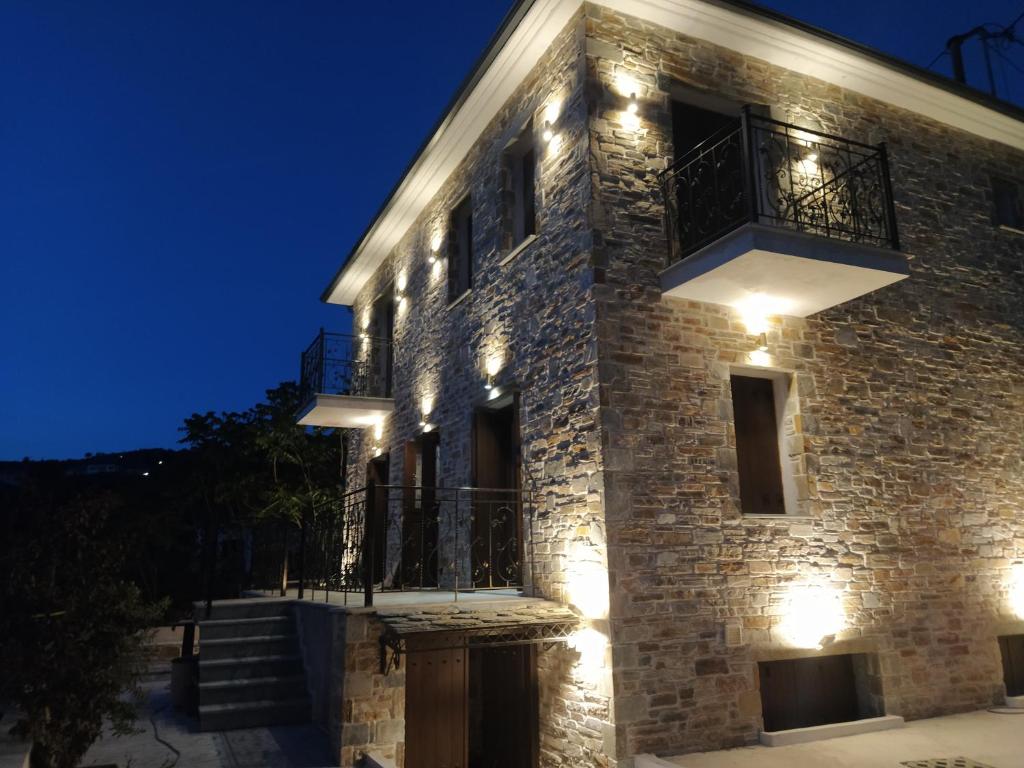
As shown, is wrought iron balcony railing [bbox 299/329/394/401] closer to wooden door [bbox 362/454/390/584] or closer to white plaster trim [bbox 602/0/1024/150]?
wooden door [bbox 362/454/390/584]

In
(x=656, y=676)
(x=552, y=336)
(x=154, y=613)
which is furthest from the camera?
(x=552, y=336)

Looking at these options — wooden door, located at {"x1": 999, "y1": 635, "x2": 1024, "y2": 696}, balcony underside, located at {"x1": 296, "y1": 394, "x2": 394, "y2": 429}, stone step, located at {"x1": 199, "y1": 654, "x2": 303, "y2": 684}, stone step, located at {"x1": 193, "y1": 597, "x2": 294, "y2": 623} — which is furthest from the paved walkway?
wooden door, located at {"x1": 999, "y1": 635, "x2": 1024, "y2": 696}

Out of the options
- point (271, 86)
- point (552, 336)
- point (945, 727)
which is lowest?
point (945, 727)

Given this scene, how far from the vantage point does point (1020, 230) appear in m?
9.53

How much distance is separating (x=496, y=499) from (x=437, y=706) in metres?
2.70

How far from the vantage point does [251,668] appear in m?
7.84

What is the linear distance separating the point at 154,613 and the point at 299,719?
8.16 ft

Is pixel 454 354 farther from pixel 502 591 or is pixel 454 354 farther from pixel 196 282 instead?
pixel 196 282

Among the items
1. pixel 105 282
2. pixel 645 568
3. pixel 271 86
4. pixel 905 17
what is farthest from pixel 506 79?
pixel 105 282

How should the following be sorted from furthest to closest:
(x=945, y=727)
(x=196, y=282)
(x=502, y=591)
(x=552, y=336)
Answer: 1. (x=196, y=282)
2. (x=502, y=591)
3. (x=552, y=336)
4. (x=945, y=727)

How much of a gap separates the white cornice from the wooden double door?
600 cm

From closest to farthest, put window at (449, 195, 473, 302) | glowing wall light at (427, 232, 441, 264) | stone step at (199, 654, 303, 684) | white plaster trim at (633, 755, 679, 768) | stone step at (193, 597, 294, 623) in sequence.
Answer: white plaster trim at (633, 755, 679, 768), stone step at (199, 654, 303, 684), stone step at (193, 597, 294, 623), window at (449, 195, 473, 302), glowing wall light at (427, 232, 441, 264)

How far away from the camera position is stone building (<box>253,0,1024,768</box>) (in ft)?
20.4

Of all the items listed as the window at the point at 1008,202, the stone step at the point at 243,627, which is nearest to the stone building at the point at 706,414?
the window at the point at 1008,202
